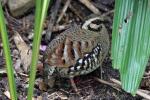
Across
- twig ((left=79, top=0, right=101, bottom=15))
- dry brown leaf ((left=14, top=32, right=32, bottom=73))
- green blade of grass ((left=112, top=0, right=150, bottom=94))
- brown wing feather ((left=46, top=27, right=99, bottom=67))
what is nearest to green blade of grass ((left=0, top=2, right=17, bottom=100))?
green blade of grass ((left=112, top=0, right=150, bottom=94))

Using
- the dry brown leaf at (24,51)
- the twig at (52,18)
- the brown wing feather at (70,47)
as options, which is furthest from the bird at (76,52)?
the twig at (52,18)

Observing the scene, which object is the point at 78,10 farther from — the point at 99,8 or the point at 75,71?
the point at 75,71

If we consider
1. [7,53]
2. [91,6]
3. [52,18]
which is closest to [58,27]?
[52,18]

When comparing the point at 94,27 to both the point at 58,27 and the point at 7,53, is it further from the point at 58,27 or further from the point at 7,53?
the point at 7,53

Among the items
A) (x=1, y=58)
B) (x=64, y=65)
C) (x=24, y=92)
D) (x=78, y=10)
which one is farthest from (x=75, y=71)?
(x=78, y=10)

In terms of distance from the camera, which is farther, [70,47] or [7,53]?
[70,47]

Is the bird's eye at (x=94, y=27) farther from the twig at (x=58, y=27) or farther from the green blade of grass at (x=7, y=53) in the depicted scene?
the green blade of grass at (x=7, y=53)

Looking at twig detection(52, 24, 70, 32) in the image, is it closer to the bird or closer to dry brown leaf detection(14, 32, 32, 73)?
dry brown leaf detection(14, 32, 32, 73)
